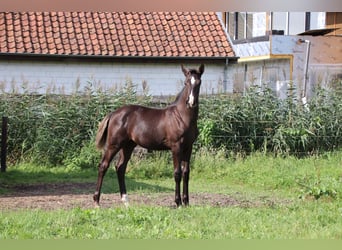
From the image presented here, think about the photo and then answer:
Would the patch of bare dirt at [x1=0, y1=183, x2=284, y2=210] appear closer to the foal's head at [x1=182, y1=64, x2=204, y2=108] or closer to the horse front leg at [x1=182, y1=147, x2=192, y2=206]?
the horse front leg at [x1=182, y1=147, x2=192, y2=206]

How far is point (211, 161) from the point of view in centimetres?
1245

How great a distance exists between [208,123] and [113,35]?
19.7 ft

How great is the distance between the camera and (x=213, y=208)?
23.4 feet

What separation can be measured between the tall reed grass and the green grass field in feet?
1.60

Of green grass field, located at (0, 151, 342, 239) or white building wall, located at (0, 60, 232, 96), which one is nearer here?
green grass field, located at (0, 151, 342, 239)

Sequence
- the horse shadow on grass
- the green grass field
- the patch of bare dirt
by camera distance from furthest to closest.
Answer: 1. the horse shadow on grass
2. the patch of bare dirt
3. the green grass field

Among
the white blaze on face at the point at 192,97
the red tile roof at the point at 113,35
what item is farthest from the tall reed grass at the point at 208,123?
the white blaze on face at the point at 192,97

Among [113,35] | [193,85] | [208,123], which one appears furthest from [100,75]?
[193,85]

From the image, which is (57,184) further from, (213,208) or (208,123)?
(213,208)

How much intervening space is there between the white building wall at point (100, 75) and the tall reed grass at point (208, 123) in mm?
2199

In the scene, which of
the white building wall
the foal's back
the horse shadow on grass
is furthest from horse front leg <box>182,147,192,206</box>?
the white building wall

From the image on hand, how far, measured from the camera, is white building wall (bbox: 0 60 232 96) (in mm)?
16344

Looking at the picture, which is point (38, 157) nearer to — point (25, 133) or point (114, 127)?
point (25, 133)

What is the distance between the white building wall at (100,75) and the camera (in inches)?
643
